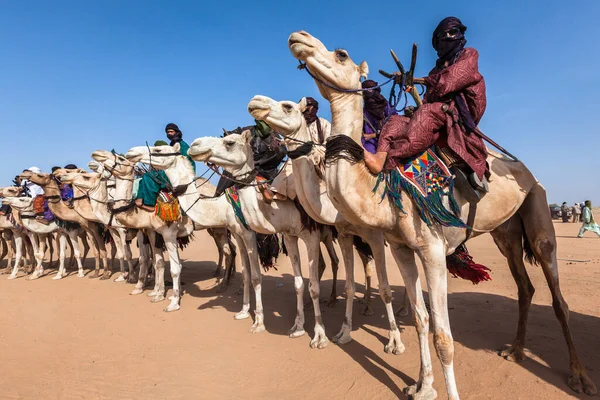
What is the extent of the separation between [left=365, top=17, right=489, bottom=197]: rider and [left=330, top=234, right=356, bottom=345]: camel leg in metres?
2.44

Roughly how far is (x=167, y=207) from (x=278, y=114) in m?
4.58

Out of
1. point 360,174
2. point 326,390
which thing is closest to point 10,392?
point 326,390

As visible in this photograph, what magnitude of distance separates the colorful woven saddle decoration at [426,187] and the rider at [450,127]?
89mm

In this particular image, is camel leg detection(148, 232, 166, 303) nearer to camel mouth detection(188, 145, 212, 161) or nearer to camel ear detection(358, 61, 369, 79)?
camel mouth detection(188, 145, 212, 161)

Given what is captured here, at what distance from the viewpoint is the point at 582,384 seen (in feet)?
11.5

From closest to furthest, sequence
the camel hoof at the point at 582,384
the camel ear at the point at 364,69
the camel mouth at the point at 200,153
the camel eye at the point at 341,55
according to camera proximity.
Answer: the camel eye at the point at 341,55 → the camel ear at the point at 364,69 → the camel hoof at the point at 582,384 → the camel mouth at the point at 200,153

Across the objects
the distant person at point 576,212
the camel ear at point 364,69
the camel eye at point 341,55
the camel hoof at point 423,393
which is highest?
the camel eye at point 341,55

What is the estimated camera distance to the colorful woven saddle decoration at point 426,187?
297 centimetres

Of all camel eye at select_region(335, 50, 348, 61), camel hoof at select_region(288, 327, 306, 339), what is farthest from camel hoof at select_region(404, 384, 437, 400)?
camel eye at select_region(335, 50, 348, 61)

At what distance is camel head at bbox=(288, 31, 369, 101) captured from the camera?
3.04 meters

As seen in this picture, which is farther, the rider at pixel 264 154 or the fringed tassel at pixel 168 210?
the fringed tassel at pixel 168 210

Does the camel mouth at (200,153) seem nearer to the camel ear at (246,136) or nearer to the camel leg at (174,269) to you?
the camel ear at (246,136)

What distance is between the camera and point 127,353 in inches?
207

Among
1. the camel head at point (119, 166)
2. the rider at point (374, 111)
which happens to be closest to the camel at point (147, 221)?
the camel head at point (119, 166)
